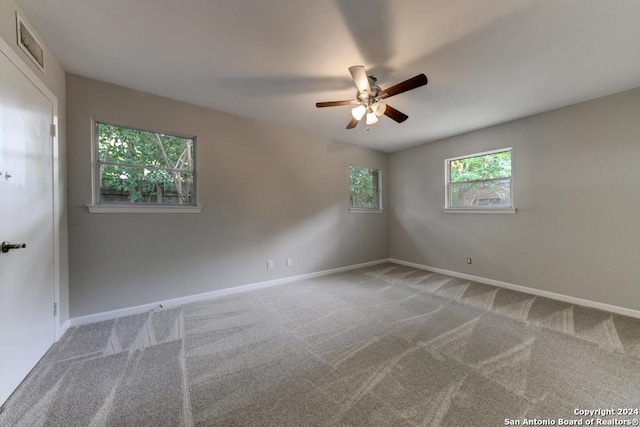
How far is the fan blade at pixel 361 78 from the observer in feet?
6.36

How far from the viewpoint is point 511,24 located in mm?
1729

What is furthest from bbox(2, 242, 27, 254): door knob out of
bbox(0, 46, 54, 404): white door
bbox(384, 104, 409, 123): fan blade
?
bbox(384, 104, 409, 123): fan blade

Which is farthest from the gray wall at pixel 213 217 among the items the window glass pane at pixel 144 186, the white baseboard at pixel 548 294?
the white baseboard at pixel 548 294

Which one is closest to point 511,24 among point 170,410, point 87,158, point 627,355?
point 627,355

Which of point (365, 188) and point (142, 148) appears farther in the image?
point (365, 188)

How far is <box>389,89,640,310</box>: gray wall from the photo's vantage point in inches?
106

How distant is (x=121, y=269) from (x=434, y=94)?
4105 mm

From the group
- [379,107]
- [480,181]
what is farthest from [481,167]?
[379,107]

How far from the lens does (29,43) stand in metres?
1.76

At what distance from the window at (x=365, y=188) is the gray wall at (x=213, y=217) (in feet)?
0.78

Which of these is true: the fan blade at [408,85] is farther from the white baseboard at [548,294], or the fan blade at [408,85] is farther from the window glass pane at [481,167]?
the white baseboard at [548,294]

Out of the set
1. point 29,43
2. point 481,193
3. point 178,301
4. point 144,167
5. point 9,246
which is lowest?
point 178,301

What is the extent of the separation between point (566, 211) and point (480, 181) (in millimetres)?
1148

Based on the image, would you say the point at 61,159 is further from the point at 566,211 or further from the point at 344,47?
the point at 566,211
